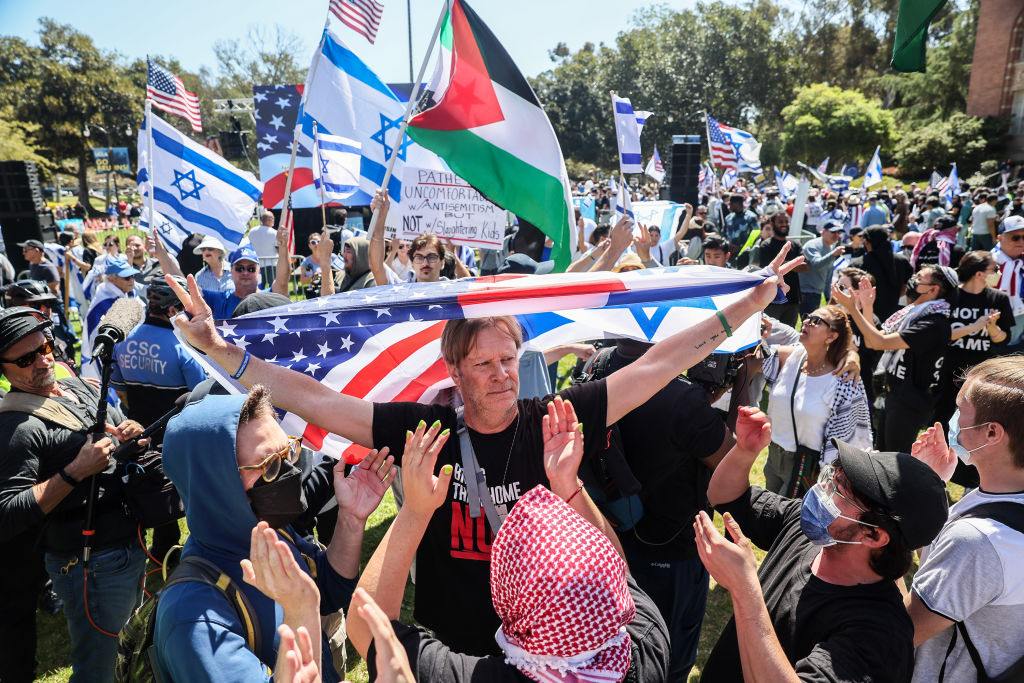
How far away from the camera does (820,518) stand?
6.36 feet

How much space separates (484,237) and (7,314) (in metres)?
3.41

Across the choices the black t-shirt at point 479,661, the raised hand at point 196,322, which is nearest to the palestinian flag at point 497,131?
the raised hand at point 196,322

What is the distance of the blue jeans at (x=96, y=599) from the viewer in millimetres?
3027

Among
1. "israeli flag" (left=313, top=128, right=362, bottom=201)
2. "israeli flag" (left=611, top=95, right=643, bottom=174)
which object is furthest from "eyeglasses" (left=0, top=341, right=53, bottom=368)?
"israeli flag" (left=611, top=95, right=643, bottom=174)

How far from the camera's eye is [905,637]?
1.71m

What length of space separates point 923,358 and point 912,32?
111 inches

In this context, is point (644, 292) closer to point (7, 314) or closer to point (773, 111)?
point (7, 314)

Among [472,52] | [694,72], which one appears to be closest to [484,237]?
[472,52]

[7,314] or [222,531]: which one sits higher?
[7,314]

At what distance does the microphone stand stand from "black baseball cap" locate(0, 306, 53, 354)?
32 cm

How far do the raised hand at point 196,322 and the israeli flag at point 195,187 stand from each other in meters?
4.14

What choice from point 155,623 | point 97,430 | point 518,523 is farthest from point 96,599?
point 518,523

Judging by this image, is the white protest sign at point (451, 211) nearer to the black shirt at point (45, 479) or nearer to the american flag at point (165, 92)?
the black shirt at point (45, 479)

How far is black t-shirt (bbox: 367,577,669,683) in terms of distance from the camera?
1505 millimetres
